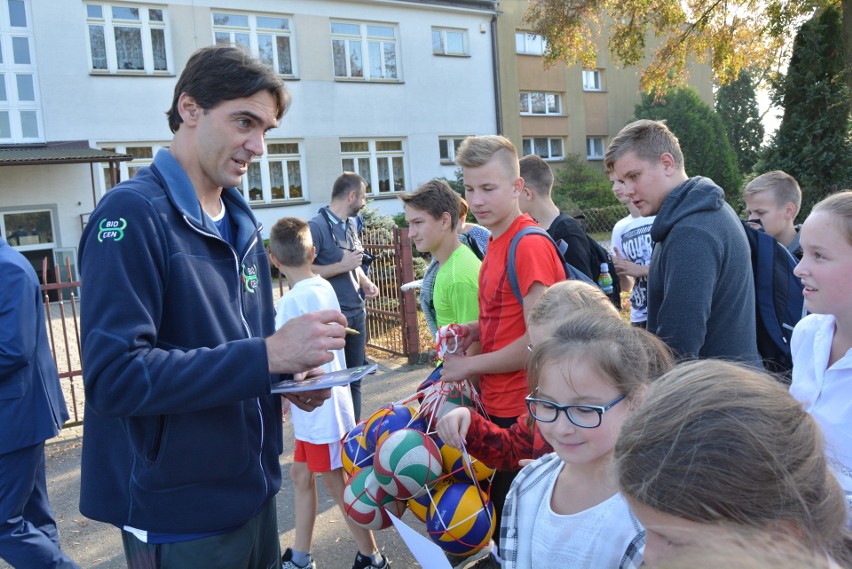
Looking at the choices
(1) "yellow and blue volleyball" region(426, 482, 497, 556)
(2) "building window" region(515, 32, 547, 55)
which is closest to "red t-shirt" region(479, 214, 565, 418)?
(1) "yellow and blue volleyball" region(426, 482, 497, 556)

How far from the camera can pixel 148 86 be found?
62.2 ft

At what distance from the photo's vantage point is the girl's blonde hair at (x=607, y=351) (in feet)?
6.40

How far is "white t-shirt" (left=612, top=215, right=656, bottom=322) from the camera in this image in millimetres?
4891

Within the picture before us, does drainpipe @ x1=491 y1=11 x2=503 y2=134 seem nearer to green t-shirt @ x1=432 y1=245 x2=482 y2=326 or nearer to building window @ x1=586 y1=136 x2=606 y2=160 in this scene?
building window @ x1=586 y1=136 x2=606 y2=160

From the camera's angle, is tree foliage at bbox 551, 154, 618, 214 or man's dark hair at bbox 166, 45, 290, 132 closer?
man's dark hair at bbox 166, 45, 290, 132

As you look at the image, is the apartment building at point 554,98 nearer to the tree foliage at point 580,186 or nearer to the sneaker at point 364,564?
the tree foliage at point 580,186

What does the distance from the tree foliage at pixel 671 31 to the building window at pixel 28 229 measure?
1333 cm

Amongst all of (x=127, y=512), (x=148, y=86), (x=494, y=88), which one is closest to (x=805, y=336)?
(x=127, y=512)

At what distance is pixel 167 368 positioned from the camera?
176cm

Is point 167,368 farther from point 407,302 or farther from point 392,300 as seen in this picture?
point 392,300

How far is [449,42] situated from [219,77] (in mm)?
24031

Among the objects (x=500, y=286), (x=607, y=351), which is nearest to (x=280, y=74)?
(x=500, y=286)

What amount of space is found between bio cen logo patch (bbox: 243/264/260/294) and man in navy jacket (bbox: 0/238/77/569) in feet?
5.96

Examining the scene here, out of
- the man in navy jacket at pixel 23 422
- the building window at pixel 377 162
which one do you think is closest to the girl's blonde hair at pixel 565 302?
the man in navy jacket at pixel 23 422
